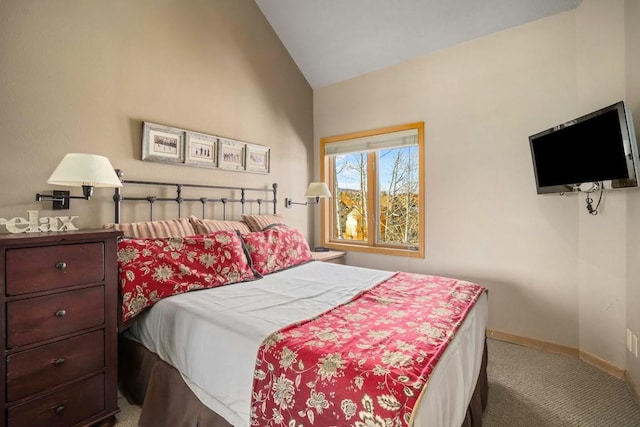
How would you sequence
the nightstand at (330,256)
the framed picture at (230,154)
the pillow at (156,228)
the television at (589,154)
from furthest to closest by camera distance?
the nightstand at (330,256), the framed picture at (230,154), the pillow at (156,228), the television at (589,154)

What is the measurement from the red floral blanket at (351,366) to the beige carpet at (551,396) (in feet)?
2.71

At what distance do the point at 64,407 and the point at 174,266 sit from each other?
2.64ft

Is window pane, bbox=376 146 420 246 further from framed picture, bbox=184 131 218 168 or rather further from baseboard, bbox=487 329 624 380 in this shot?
framed picture, bbox=184 131 218 168

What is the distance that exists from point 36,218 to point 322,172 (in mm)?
2804

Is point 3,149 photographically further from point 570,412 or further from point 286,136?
point 570,412

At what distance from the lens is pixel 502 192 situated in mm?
2691

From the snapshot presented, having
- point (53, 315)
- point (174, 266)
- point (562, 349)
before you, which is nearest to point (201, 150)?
point (174, 266)

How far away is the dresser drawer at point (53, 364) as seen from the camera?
4.32 feet

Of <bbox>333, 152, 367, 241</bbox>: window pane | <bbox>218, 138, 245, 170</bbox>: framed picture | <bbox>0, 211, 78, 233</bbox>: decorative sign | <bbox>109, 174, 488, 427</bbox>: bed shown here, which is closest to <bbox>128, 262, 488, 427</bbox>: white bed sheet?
<bbox>109, 174, 488, 427</bbox>: bed

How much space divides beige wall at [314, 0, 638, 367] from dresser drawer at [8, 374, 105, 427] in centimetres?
271

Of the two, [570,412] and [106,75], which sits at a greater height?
[106,75]

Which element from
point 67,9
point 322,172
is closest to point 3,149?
point 67,9

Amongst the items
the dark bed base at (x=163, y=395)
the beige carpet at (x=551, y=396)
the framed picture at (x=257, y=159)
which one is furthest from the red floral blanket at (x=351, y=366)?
the framed picture at (x=257, y=159)

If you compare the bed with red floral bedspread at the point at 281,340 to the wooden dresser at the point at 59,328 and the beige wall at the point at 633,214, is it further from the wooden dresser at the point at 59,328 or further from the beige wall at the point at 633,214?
the beige wall at the point at 633,214
